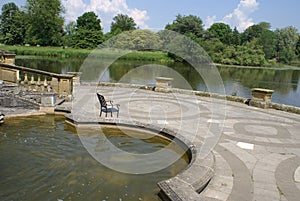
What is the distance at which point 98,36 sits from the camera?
66438 millimetres

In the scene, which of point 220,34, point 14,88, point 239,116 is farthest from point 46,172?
point 220,34

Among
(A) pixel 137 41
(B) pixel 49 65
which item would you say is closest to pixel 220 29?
(A) pixel 137 41

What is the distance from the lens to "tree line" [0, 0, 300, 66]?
58.8 m

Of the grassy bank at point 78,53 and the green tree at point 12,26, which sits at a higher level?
the green tree at point 12,26

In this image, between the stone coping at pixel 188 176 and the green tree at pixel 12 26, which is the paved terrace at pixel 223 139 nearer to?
the stone coping at pixel 188 176

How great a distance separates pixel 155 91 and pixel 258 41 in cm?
6205

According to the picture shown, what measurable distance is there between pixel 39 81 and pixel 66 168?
761cm

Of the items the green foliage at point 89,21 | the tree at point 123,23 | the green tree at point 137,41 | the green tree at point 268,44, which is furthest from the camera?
the tree at point 123,23

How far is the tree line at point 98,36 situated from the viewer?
58.8 metres

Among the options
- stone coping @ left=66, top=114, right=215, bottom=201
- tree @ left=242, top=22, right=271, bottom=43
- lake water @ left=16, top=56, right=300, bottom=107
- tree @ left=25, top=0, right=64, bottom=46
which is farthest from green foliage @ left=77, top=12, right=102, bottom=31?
stone coping @ left=66, top=114, right=215, bottom=201

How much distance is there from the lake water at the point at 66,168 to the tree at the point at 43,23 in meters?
63.2

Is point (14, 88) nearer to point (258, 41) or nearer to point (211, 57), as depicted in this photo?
point (211, 57)

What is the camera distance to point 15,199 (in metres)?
4.27

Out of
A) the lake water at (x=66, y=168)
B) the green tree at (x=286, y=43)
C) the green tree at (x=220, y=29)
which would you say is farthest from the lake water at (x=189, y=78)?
the green tree at (x=220, y=29)
